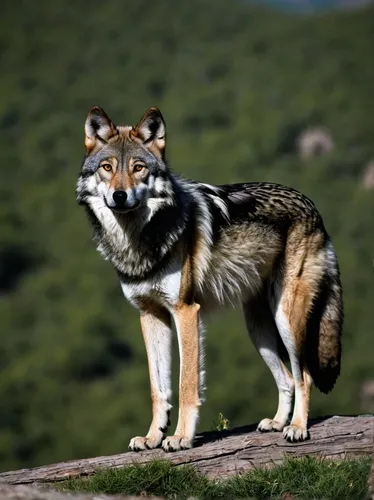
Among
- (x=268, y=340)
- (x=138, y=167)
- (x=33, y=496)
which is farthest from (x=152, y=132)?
(x=33, y=496)

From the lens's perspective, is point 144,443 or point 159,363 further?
point 159,363

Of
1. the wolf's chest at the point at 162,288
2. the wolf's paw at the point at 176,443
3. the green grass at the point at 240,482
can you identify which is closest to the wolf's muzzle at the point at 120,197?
the wolf's chest at the point at 162,288

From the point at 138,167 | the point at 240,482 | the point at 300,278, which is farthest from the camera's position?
the point at 300,278

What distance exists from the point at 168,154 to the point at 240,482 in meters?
58.5

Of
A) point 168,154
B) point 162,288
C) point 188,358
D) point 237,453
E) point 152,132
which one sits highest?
point 168,154

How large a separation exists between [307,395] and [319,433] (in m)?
0.45

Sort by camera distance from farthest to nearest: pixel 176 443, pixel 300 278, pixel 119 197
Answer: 1. pixel 300 278
2. pixel 176 443
3. pixel 119 197

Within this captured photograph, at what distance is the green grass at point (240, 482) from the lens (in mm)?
6688

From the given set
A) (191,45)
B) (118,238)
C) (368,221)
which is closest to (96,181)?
(118,238)

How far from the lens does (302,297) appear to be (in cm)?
824

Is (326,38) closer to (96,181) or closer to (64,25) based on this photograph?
(64,25)

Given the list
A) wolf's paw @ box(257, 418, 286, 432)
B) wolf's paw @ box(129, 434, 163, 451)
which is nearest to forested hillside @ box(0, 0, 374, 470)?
wolf's paw @ box(257, 418, 286, 432)

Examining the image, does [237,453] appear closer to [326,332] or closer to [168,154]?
[326,332]

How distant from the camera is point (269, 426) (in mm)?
7988
